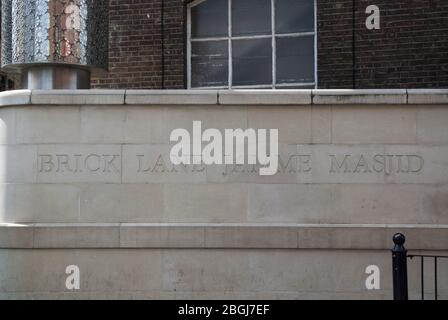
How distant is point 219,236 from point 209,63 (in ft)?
13.4

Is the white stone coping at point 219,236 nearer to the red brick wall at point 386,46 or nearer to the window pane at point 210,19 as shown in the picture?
the red brick wall at point 386,46


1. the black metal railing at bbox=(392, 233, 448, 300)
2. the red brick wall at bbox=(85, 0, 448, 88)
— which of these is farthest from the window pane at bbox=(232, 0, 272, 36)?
the black metal railing at bbox=(392, 233, 448, 300)

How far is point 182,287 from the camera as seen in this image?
9023mm

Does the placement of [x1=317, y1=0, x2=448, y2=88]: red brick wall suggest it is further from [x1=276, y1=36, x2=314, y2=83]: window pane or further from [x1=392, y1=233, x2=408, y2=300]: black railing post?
[x1=392, y1=233, x2=408, y2=300]: black railing post

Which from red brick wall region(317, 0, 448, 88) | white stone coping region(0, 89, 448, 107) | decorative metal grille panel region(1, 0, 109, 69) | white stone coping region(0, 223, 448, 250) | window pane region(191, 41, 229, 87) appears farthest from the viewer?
window pane region(191, 41, 229, 87)

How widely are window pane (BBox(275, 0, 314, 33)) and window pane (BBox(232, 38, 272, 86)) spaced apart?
0.32m

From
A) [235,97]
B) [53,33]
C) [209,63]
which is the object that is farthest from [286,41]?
[53,33]

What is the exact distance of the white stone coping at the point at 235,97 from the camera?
29.4ft

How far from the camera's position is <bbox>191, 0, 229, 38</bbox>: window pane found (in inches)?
483

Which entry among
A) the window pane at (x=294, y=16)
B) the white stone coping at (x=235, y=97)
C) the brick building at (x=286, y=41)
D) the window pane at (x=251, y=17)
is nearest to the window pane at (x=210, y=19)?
the brick building at (x=286, y=41)

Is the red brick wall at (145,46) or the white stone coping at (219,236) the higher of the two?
the red brick wall at (145,46)

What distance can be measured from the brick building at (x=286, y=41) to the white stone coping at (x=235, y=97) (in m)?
2.06

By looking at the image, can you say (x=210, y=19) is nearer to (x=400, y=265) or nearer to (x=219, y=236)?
(x=219, y=236)

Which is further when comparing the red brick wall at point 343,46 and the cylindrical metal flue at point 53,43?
the red brick wall at point 343,46
